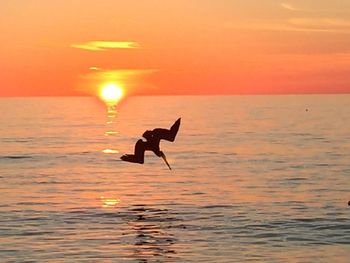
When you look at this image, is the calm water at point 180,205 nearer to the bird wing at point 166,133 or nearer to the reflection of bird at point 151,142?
the reflection of bird at point 151,142

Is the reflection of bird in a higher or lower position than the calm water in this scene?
higher

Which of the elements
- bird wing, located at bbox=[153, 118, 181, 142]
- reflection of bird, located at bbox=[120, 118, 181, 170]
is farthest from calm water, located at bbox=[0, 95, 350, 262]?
bird wing, located at bbox=[153, 118, 181, 142]

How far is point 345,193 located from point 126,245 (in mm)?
21265

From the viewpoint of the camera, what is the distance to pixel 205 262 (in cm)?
2817

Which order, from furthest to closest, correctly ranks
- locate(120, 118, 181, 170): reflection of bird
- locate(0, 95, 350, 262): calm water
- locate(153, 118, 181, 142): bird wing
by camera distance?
locate(0, 95, 350, 262): calm water, locate(120, 118, 181, 170): reflection of bird, locate(153, 118, 181, 142): bird wing

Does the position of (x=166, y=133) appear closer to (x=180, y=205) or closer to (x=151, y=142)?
(x=151, y=142)

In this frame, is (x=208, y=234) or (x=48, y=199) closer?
(x=208, y=234)

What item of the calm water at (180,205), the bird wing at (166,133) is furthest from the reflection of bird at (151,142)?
the calm water at (180,205)

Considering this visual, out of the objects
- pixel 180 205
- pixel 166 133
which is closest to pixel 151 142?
pixel 166 133

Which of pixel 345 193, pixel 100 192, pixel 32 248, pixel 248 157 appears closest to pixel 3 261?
pixel 32 248

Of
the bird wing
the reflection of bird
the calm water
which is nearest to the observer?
the bird wing

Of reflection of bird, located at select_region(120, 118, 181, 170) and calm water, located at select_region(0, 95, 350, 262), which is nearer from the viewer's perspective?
reflection of bird, located at select_region(120, 118, 181, 170)

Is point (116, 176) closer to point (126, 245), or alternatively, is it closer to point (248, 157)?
point (248, 157)

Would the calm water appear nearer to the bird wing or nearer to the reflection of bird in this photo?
the reflection of bird
